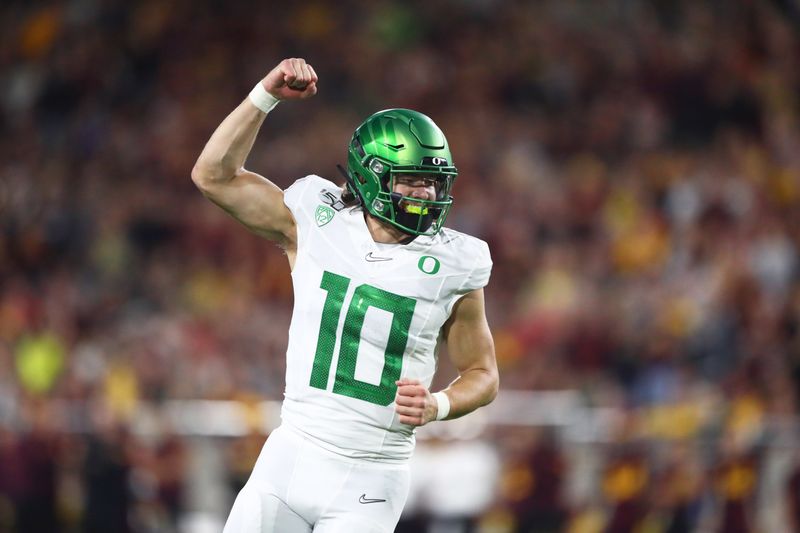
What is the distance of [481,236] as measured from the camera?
34.7 ft

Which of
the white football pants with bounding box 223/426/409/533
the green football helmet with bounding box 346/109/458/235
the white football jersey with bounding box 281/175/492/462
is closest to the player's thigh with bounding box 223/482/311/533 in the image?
the white football pants with bounding box 223/426/409/533

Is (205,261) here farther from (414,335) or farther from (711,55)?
(414,335)

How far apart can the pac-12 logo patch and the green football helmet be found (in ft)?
0.37

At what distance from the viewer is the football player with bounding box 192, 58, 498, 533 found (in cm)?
394

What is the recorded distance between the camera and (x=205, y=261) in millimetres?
11000

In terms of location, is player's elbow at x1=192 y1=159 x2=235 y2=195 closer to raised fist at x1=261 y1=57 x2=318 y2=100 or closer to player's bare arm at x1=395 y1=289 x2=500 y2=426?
raised fist at x1=261 y1=57 x2=318 y2=100

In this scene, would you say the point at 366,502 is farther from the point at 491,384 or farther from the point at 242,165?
the point at 242,165

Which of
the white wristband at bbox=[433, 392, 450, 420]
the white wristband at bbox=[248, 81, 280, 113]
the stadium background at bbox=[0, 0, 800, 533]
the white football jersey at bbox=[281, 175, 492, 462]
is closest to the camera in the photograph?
the white wristband at bbox=[433, 392, 450, 420]

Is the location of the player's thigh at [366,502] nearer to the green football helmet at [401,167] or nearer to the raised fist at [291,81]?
the green football helmet at [401,167]

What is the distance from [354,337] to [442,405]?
0.35 m

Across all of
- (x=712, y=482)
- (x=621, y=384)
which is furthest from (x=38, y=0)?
(x=712, y=482)

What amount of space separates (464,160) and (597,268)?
5.60ft

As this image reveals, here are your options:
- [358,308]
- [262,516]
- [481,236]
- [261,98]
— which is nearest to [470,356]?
[358,308]

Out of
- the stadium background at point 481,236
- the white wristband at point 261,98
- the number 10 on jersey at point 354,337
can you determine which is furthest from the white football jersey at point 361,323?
the stadium background at point 481,236
